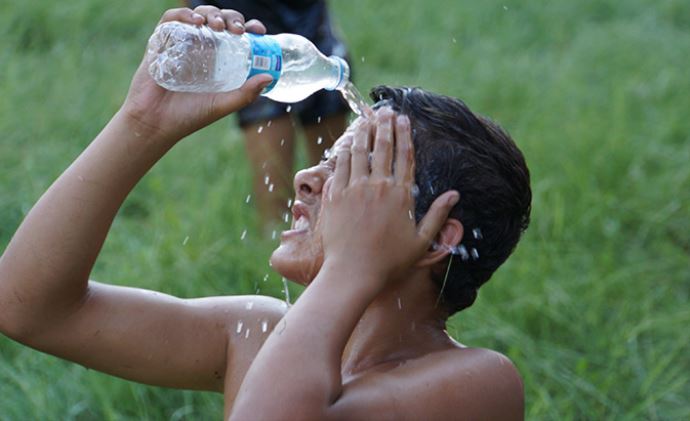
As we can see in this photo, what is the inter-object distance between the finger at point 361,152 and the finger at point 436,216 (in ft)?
0.48

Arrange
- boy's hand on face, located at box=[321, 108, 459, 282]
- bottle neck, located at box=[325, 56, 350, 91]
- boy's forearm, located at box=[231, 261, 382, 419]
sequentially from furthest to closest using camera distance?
1. bottle neck, located at box=[325, 56, 350, 91]
2. boy's hand on face, located at box=[321, 108, 459, 282]
3. boy's forearm, located at box=[231, 261, 382, 419]

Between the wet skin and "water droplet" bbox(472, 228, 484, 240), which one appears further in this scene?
"water droplet" bbox(472, 228, 484, 240)

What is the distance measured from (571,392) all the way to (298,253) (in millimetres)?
1573

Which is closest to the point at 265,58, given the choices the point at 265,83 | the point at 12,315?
the point at 265,83

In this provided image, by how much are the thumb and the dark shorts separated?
2.14 m

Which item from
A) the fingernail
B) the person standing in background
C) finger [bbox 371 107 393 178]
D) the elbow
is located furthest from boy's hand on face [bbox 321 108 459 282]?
the person standing in background

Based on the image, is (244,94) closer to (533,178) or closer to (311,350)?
(311,350)

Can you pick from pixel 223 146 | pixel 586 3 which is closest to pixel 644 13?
pixel 586 3

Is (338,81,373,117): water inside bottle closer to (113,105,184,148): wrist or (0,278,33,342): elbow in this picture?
(113,105,184,148): wrist

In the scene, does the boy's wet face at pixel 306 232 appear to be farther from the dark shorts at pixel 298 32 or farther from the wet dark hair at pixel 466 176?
the dark shorts at pixel 298 32

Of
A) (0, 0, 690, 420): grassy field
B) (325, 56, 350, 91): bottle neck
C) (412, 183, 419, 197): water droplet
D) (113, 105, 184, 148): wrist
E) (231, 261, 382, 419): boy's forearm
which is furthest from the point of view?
(0, 0, 690, 420): grassy field

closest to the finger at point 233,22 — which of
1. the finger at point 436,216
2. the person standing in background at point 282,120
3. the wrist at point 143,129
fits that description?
the wrist at point 143,129

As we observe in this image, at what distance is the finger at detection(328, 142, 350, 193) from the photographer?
219 centimetres

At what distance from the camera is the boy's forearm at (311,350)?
2.01 meters
